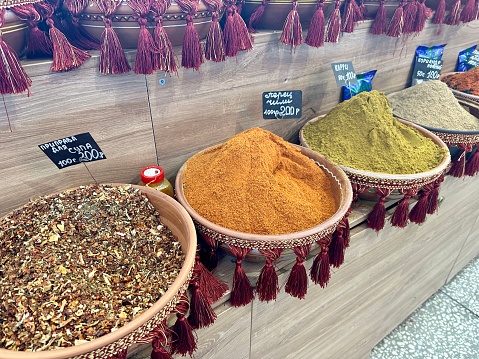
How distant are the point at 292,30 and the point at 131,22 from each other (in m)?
0.49

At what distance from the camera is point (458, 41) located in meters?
1.86

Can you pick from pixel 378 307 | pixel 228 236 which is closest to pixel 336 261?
pixel 228 236

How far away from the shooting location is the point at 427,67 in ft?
5.25

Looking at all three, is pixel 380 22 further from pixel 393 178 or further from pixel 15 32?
pixel 15 32

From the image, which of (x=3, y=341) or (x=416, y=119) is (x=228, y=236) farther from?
(x=416, y=119)

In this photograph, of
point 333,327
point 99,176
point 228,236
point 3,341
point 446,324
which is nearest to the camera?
point 3,341

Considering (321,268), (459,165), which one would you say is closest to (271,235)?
(321,268)

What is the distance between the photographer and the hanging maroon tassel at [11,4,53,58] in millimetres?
703

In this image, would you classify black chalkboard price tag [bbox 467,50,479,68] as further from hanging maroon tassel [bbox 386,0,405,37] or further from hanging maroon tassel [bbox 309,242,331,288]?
hanging maroon tassel [bbox 309,242,331,288]

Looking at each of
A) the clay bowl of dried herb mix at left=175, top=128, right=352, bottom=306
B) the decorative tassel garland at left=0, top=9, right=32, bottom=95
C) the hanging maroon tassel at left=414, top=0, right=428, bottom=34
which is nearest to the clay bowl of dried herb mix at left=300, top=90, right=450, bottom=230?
the clay bowl of dried herb mix at left=175, top=128, right=352, bottom=306

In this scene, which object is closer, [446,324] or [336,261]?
[336,261]

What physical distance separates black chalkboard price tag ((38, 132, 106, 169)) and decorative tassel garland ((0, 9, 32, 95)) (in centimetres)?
13

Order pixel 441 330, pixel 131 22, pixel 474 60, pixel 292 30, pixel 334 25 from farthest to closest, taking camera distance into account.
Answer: pixel 474 60 < pixel 441 330 < pixel 334 25 < pixel 292 30 < pixel 131 22

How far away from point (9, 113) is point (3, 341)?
1.54ft
